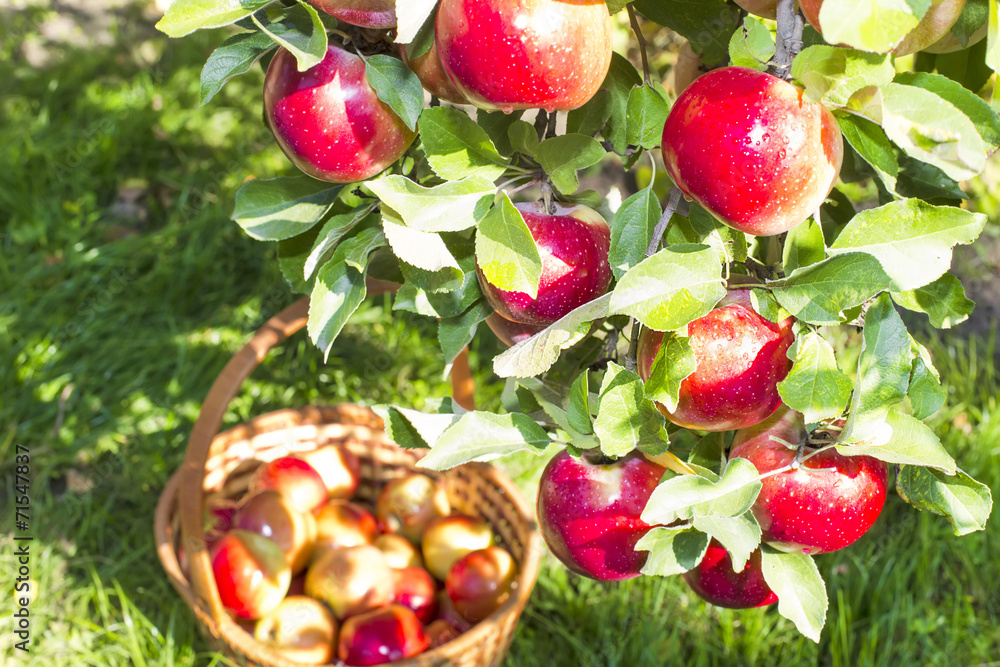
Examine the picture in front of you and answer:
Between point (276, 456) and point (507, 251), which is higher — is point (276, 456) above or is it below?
below

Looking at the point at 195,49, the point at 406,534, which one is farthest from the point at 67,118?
the point at 406,534

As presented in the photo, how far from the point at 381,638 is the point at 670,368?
0.97 meters

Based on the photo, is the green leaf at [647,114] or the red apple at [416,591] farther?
the red apple at [416,591]

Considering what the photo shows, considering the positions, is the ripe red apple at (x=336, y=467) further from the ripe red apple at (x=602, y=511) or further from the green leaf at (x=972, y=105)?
the green leaf at (x=972, y=105)

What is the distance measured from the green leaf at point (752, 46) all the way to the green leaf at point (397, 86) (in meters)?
0.22

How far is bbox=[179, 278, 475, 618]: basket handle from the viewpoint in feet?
3.85

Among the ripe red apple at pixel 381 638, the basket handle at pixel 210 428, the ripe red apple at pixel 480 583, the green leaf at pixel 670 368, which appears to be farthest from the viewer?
the ripe red apple at pixel 480 583

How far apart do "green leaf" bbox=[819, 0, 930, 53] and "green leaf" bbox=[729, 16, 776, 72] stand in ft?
0.26

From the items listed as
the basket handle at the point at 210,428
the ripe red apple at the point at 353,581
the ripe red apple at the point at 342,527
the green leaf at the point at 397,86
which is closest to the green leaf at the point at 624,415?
the green leaf at the point at 397,86

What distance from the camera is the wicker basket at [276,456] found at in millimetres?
1189

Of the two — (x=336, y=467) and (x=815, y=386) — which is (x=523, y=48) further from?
(x=336, y=467)

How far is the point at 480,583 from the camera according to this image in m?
1.43

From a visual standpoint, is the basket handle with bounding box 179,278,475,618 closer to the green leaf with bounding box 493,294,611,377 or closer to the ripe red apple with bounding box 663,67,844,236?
the green leaf with bounding box 493,294,611,377

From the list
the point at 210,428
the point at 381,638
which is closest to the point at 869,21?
the point at 210,428
